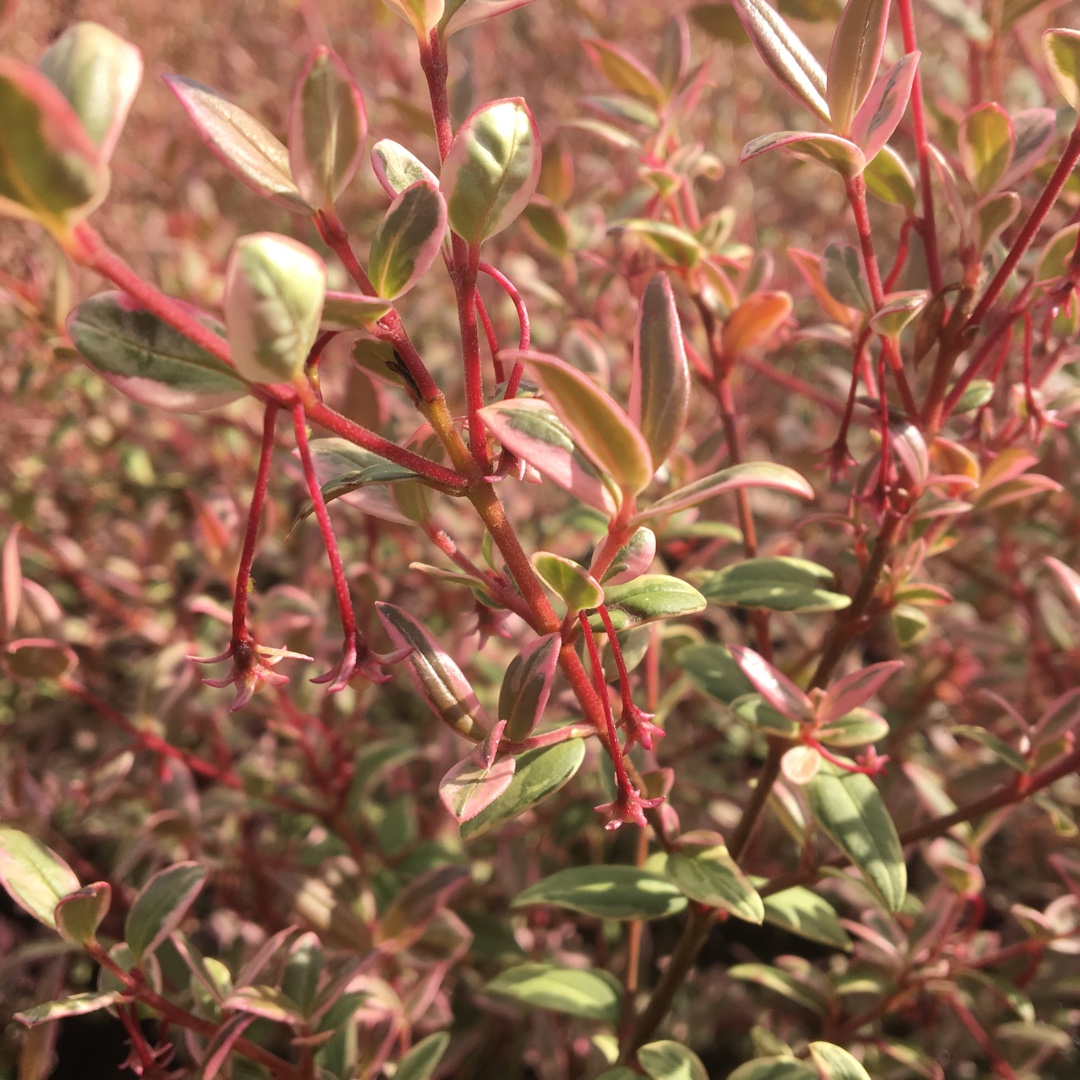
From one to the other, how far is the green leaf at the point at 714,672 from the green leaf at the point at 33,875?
53 cm

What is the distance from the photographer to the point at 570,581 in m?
0.46

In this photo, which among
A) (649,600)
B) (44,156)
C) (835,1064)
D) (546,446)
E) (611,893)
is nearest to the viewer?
(44,156)

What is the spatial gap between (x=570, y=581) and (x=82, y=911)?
0.44 metres

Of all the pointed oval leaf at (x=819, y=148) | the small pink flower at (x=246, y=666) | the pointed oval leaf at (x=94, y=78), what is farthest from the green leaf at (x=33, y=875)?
the pointed oval leaf at (x=819, y=148)

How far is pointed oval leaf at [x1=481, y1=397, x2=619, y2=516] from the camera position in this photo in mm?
406

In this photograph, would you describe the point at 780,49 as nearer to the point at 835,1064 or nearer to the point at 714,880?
the point at 714,880

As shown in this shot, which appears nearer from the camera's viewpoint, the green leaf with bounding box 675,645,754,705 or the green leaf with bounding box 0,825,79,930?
the green leaf with bounding box 0,825,79,930

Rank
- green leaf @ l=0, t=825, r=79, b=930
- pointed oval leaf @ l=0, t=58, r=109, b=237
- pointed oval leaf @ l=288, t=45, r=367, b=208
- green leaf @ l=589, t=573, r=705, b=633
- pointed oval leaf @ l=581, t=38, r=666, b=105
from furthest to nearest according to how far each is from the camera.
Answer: pointed oval leaf @ l=581, t=38, r=666, b=105
green leaf @ l=0, t=825, r=79, b=930
green leaf @ l=589, t=573, r=705, b=633
pointed oval leaf @ l=288, t=45, r=367, b=208
pointed oval leaf @ l=0, t=58, r=109, b=237

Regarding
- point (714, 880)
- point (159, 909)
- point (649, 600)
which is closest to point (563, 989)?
point (714, 880)

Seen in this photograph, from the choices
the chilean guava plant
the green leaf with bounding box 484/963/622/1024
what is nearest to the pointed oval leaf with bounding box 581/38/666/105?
the chilean guava plant

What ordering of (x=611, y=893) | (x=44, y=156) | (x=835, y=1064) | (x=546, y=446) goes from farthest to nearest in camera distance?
(x=611, y=893) → (x=835, y=1064) → (x=546, y=446) → (x=44, y=156)

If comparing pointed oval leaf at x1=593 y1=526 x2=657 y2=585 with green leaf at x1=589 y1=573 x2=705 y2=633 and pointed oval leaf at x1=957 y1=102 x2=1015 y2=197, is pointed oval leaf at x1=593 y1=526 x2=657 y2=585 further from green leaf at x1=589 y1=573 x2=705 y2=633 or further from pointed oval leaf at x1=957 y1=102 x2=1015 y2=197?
pointed oval leaf at x1=957 y1=102 x2=1015 y2=197

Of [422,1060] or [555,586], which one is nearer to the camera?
[555,586]

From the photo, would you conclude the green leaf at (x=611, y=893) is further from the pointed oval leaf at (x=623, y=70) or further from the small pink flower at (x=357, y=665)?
the pointed oval leaf at (x=623, y=70)
